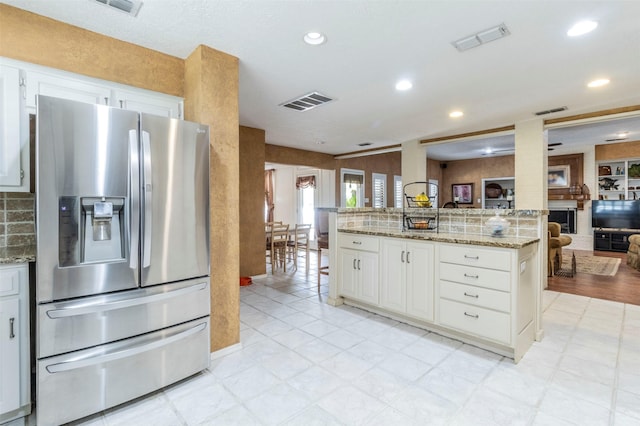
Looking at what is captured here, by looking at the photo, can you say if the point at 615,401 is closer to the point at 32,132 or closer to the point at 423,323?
the point at 423,323

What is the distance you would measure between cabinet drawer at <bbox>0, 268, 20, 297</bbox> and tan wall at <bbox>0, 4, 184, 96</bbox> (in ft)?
4.67

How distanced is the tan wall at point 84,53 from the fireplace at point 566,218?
9.88 metres

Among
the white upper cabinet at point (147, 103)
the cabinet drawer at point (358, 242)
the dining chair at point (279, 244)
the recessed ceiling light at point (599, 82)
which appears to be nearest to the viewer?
the white upper cabinet at point (147, 103)

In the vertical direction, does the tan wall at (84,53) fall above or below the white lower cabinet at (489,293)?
above

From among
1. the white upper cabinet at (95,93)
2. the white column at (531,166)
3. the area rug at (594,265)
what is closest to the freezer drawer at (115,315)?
the white upper cabinet at (95,93)

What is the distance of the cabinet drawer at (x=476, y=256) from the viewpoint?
2.50 m

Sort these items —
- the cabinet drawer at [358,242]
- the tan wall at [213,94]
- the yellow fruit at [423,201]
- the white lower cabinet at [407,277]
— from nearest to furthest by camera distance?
1. the tan wall at [213,94]
2. the white lower cabinet at [407,277]
3. the cabinet drawer at [358,242]
4. the yellow fruit at [423,201]

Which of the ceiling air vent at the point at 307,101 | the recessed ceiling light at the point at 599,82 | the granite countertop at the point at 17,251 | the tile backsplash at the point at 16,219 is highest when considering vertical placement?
the ceiling air vent at the point at 307,101

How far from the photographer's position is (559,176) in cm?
859

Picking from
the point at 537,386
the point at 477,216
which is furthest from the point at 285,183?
the point at 537,386

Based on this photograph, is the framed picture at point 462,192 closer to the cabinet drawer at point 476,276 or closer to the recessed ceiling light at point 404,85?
the recessed ceiling light at point 404,85

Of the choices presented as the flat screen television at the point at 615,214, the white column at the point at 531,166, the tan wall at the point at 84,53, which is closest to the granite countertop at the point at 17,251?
the tan wall at the point at 84,53

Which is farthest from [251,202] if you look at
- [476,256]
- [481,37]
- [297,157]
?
[481,37]

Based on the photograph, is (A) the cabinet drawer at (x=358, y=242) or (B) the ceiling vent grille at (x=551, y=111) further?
(B) the ceiling vent grille at (x=551, y=111)
